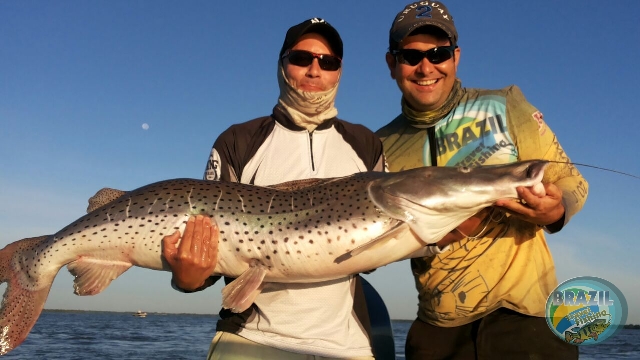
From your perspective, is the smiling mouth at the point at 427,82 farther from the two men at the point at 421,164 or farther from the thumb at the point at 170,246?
the thumb at the point at 170,246

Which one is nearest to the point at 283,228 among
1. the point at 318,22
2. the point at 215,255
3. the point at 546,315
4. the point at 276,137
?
the point at 215,255

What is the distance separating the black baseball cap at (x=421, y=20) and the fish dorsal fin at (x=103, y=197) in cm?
294

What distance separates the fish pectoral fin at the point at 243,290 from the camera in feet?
12.7

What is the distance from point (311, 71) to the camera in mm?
4621

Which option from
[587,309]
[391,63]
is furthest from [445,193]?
[587,309]

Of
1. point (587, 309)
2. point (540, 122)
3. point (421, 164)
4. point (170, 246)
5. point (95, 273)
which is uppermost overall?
point (540, 122)

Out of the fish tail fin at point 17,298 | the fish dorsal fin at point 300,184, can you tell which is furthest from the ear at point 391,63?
the fish tail fin at point 17,298

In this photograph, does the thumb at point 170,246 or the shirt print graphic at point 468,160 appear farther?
the shirt print graphic at point 468,160

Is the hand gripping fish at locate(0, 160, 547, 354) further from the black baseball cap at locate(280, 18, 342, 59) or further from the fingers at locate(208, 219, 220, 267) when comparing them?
the black baseball cap at locate(280, 18, 342, 59)

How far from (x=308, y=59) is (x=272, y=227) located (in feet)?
4.93

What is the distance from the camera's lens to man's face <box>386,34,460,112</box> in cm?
525

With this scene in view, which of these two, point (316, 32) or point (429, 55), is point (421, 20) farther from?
point (316, 32)

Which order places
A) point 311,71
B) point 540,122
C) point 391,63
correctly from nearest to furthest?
point 311,71 < point 540,122 < point 391,63

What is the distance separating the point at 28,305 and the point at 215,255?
172 centimetres
